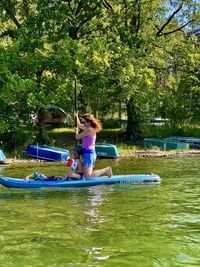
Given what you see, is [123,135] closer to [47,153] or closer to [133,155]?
[133,155]

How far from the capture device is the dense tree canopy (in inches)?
982

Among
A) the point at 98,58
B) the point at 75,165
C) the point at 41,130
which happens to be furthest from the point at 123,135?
the point at 75,165

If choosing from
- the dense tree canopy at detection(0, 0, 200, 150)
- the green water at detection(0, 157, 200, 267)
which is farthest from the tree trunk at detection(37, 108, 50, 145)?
the green water at detection(0, 157, 200, 267)

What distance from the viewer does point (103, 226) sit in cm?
967

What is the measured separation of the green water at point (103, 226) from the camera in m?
7.63

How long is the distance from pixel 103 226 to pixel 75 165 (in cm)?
450

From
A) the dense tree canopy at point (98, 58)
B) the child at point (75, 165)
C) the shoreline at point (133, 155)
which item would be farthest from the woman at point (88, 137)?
the dense tree canopy at point (98, 58)

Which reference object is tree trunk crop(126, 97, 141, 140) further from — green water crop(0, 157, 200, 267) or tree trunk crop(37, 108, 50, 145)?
green water crop(0, 157, 200, 267)

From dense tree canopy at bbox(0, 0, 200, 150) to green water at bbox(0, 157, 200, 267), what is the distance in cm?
1129

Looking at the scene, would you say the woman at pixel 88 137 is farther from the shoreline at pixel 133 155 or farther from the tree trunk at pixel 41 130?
the tree trunk at pixel 41 130

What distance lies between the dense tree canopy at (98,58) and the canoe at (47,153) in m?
1.86

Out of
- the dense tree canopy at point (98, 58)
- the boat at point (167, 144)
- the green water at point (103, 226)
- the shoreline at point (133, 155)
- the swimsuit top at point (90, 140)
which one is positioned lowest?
the green water at point (103, 226)

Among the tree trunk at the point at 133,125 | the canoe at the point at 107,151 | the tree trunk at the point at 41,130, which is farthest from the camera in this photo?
the tree trunk at the point at 133,125

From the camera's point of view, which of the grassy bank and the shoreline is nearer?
the shoreline
